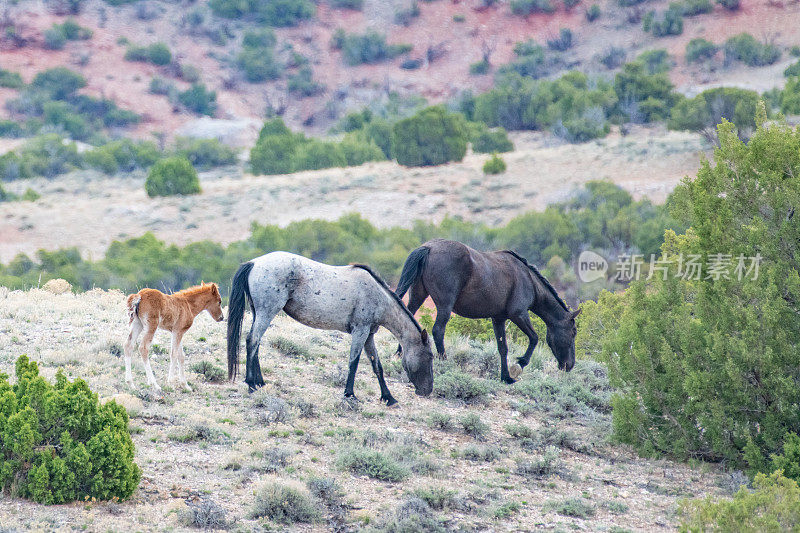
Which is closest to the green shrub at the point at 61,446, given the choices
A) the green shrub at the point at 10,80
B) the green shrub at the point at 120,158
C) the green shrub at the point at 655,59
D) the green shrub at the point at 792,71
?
Result: the green shrub at the point at 120,158

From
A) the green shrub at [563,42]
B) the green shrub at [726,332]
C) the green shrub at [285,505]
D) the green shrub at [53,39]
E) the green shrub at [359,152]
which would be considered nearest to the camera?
the green shrub at [285,505]

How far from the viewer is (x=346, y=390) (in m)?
11.2

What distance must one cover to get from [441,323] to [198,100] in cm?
7393

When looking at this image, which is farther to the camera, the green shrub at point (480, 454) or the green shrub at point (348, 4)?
the green shrub at point (348, 4)

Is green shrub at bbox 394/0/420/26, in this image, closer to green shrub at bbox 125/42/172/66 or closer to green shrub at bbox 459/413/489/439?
green shrub at bbox 125/42/172/66

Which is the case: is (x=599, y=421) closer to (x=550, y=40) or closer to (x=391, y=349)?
(x=391, y=349)

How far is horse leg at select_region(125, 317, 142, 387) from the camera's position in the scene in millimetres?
10211

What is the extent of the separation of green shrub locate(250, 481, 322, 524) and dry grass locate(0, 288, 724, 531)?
1.0 inches

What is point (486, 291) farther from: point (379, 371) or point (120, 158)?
point (120, 158)

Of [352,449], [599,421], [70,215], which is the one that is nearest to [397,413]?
[352,449]

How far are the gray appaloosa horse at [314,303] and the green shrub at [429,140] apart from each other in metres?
41.8

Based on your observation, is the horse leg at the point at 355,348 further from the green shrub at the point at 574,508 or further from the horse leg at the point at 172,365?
the green shrub at the point at 574,508

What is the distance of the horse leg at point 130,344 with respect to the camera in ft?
33.5

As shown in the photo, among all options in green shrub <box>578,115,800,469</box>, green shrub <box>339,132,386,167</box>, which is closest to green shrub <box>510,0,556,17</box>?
green shrub <box>339,132,386,167</box>
